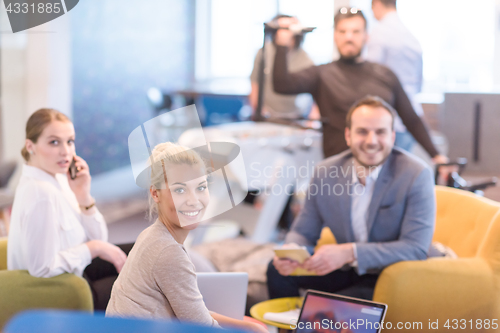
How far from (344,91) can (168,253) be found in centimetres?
136

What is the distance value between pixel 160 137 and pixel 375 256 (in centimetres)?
86

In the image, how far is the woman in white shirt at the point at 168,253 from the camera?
1.20 metres

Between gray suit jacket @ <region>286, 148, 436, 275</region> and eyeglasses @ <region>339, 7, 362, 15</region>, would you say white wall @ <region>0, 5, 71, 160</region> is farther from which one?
gray suit jacket @ <region>286, 148, 436, 275</region>

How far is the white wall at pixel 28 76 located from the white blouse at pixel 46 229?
10.3 ft

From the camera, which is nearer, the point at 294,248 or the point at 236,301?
the point at 236,301

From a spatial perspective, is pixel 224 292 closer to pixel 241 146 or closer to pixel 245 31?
pixel 241 146

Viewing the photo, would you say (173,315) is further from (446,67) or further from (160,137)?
(446,67)

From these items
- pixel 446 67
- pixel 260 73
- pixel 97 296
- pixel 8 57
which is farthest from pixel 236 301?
pixel 8 57

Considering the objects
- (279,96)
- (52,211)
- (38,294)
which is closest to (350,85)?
(52,211)

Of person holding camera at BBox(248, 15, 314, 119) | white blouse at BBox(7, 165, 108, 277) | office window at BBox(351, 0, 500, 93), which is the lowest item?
white blouse at BBox(7, 165, 108, 277)

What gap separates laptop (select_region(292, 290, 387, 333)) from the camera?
166 cm

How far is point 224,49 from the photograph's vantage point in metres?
7.43

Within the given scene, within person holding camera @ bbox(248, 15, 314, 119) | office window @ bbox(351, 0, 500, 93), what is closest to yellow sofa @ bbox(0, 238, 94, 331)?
office window @ bbox(351, 0, 500, 93)

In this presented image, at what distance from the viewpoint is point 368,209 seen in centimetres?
192
